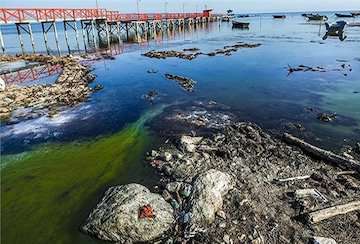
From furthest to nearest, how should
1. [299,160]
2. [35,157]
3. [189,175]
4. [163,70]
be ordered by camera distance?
[163,70]
[35,157]
[299,160]
[189,175]

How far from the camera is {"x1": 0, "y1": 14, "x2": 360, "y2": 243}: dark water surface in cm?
1148

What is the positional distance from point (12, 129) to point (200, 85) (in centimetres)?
1500

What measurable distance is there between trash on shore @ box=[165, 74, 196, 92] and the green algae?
10.2 m

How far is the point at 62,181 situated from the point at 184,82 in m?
17.2

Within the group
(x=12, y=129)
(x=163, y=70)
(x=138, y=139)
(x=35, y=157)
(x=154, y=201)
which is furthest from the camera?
(x=163, y=70)

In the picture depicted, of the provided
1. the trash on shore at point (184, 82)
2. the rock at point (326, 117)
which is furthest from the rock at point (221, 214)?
the trash on shore at point (184, 82)

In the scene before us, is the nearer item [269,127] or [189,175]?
[189,175]

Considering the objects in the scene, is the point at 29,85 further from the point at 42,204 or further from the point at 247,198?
the point at 247,198

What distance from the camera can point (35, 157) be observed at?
15297 millimetres

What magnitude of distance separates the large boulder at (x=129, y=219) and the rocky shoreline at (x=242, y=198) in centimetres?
3

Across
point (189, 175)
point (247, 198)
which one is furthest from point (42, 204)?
point (247, 198)

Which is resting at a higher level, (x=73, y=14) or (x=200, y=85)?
(x=73, y=14)

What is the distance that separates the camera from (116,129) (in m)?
18.6

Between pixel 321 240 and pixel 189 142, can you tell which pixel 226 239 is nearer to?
pixel 321 240
